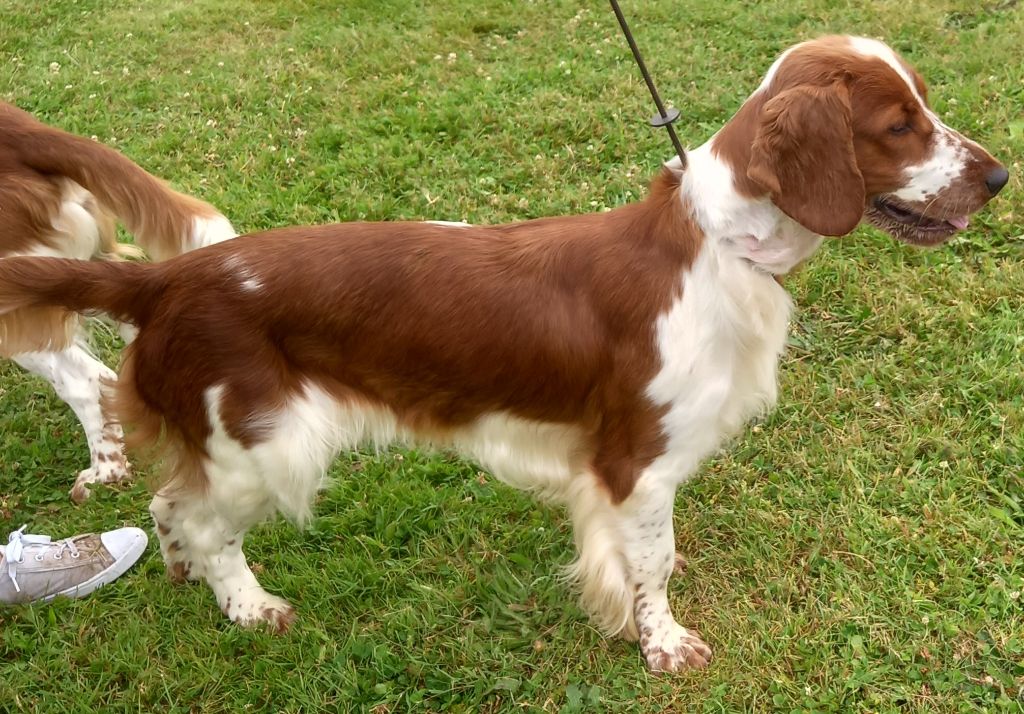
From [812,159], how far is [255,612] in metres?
2.19

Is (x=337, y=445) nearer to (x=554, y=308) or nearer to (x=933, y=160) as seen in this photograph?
(x=554, y=308)

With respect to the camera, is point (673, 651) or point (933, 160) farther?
point (673, 651)

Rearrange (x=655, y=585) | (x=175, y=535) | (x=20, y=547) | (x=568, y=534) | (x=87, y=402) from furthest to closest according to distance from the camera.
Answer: (x=87, y=402)
(x=568, y=534)
(x=20, y=547)
(x=175, y=535)
(x=655, y=585)

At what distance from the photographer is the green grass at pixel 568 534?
284 cm

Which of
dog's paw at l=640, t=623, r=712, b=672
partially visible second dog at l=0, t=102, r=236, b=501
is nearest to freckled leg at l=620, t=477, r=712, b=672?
dog's paw at l=640, t=623, r=712, b=672

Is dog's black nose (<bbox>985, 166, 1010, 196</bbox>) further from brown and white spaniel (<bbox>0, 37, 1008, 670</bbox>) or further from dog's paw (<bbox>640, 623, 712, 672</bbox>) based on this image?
dog's paw (<bbox>640, 623, 712, 672</bbox>)

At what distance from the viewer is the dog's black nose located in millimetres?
2381

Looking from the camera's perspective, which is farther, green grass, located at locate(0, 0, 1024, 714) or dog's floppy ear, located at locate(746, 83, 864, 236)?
green grass, located at locate(0, 0, 1024, 714)

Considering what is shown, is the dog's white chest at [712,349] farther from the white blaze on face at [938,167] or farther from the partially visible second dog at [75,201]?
the partially visible second dog at [75,201]

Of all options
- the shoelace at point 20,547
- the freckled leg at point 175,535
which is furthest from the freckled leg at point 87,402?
the freckled leg at point 175,535

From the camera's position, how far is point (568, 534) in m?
3.30

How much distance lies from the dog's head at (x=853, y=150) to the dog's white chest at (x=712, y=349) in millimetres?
244

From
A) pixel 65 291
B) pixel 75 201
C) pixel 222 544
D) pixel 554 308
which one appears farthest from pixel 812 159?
pixel 75 201

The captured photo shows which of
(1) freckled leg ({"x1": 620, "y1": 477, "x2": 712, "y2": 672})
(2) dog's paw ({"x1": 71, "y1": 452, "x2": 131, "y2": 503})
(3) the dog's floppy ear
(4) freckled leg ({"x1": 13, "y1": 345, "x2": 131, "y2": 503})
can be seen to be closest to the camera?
(3) the dog's floppy ear
